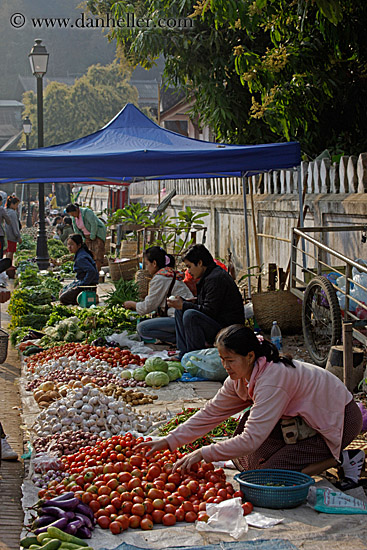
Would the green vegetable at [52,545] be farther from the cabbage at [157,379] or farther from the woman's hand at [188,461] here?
the cabbage at [157,379]

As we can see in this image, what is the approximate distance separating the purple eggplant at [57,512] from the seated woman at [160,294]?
4734 millimetres

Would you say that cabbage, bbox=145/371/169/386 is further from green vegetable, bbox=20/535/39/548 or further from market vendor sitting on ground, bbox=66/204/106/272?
market vendor sitting on ground, bbox=66/204/106/272

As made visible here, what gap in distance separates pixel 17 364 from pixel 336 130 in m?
7.04

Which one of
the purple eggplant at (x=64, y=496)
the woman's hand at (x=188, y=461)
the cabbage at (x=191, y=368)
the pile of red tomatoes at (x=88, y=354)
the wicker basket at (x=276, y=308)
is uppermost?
the wicker basket at (x=276, y=308)

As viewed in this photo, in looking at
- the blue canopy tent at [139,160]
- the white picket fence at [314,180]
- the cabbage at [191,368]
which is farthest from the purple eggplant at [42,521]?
the white picket fence at [314,180]

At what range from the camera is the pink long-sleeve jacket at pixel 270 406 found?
4016 millimetres

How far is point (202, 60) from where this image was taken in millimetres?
13680

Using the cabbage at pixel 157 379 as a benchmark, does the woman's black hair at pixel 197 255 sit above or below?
above

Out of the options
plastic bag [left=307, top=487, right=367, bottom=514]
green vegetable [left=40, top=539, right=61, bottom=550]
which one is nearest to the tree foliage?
plastic bag [left=307, top=487, right=367, bottom=514]

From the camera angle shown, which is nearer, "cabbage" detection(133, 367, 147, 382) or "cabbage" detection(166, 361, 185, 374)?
"cabbage" detection(133, 367, 147, 382)

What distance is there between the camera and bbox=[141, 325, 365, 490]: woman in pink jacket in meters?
4.02

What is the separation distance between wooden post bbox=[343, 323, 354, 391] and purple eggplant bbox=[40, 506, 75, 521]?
2.41 m

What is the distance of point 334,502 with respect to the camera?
3932 mm

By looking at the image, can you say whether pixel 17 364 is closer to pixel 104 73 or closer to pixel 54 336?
pixel 54 336
